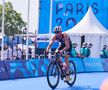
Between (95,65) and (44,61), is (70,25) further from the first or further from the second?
(44,61)

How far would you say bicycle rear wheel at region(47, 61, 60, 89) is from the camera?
1002 cm

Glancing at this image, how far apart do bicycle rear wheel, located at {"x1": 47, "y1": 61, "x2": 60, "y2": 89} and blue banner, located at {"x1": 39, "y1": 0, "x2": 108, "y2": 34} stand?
66.7ft

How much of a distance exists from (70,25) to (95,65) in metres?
11.1

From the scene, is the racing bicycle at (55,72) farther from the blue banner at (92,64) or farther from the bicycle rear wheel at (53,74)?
the blue banner at (92,64)

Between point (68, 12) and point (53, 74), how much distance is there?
21413 mm

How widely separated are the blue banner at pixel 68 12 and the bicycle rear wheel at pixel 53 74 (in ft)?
66.7

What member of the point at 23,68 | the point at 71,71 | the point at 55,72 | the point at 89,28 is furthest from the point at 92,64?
the point at 55,72

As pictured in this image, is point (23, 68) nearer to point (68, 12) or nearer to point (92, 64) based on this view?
point (92, 64)

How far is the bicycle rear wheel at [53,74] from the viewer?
1002 centimetres

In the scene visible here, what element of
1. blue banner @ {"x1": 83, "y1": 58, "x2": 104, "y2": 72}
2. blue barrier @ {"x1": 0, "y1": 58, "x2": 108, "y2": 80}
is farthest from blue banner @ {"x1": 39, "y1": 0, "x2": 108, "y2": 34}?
blue barrier @ {"x1": 0, "y1": 58, "x2": 108, "y2": 80}

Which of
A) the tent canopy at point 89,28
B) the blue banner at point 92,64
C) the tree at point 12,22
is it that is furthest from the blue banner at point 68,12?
the tree at point 12,22

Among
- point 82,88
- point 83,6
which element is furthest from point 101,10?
point 82,88

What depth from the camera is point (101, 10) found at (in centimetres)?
3119

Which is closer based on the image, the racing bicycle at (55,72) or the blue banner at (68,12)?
the racing bicycle at (55,72)
